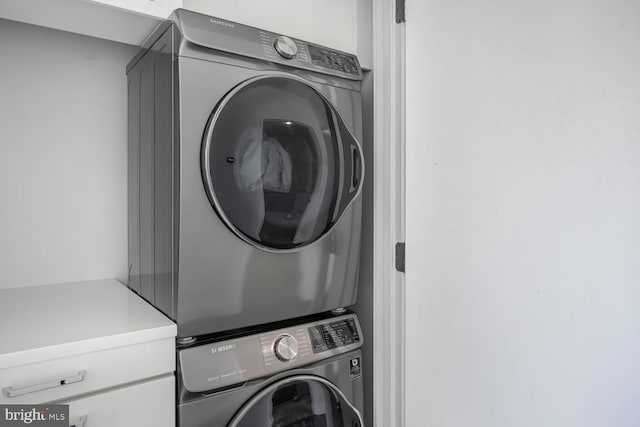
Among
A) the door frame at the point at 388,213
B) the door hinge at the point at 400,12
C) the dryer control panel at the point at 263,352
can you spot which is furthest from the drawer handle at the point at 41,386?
the door hinge at the point at 400,12

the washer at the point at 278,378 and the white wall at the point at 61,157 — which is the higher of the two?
the white wall at the point at 61,157

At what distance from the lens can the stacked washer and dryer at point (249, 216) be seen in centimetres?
108

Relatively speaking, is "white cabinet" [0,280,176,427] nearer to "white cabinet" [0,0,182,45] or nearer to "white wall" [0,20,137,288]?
"white wall" [0,20,137,288]

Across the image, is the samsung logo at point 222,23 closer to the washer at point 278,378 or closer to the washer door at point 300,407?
the washer at point 278,378

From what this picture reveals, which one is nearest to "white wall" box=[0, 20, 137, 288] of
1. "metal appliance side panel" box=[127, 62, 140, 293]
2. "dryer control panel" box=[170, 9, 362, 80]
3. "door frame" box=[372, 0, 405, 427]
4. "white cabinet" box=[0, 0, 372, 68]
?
"metal appliance side panel" box=[127, 62, 140, 293]

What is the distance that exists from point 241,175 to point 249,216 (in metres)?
0.12

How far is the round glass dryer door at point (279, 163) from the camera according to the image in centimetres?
112

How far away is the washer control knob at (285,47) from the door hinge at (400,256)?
0.78m

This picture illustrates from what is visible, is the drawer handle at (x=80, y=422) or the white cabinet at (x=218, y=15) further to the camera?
the white cabinet at (x=218, y=15)

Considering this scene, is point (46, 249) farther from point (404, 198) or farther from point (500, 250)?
point (500, 250)

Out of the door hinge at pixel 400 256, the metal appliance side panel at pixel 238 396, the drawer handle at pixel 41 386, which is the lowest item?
the metal appliance side panel at pixel 238 396

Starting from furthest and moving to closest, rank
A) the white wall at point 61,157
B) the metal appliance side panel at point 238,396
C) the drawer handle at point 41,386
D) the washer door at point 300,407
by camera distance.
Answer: the white wall at point 61,157 < the washer door at point 300,407 < the metal appliance side panel at point 238,396 < the drawer handle at point 41,386

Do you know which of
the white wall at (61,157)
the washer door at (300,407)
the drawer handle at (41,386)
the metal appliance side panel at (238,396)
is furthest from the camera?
the white wall at (61,157)

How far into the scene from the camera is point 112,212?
158 centimetres
